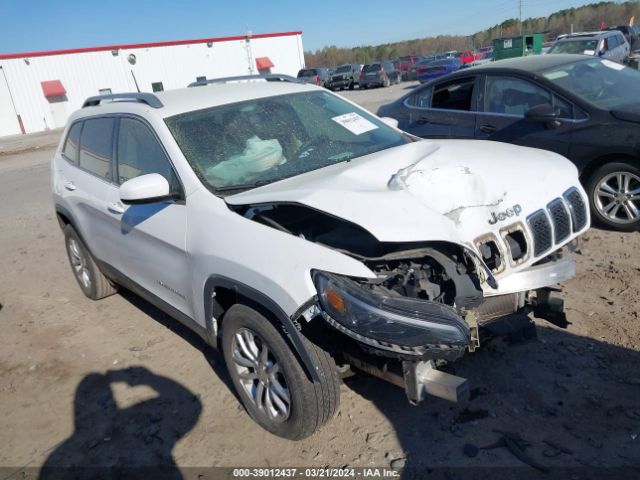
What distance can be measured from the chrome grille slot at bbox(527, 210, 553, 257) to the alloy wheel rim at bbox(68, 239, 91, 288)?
4.07m

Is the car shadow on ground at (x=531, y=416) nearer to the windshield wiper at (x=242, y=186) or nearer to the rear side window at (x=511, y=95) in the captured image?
the windshield wiper at (x=242, y=186)

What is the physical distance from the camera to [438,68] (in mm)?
29000

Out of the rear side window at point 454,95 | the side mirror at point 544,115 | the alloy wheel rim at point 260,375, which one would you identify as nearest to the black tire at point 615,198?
the side mirror at point 544,115

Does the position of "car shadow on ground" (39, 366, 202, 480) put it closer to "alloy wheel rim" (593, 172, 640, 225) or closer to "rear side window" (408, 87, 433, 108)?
"alloy wheel rim" (593, 172, 640, 225)

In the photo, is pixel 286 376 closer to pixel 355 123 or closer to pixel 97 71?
pixel 355 123

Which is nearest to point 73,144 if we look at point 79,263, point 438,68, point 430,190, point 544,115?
point 79,263

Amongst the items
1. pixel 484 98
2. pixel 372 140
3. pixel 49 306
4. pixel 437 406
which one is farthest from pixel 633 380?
pixel 49 306

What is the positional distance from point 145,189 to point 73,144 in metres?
2.29

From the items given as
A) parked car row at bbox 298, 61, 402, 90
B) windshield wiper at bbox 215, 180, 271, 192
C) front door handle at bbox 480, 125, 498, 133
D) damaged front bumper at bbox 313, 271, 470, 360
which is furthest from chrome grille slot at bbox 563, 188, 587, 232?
parked car row at bbox 298, 61, 402, 90

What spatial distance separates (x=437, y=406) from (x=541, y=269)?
1.01 meters

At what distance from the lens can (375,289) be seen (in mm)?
2527

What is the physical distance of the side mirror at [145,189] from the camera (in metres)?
3.07

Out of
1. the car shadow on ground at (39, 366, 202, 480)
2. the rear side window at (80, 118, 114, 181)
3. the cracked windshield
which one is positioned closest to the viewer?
the car shadow on ground at (39, 366, 202, 480)

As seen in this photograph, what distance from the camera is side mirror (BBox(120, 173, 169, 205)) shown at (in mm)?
3072
